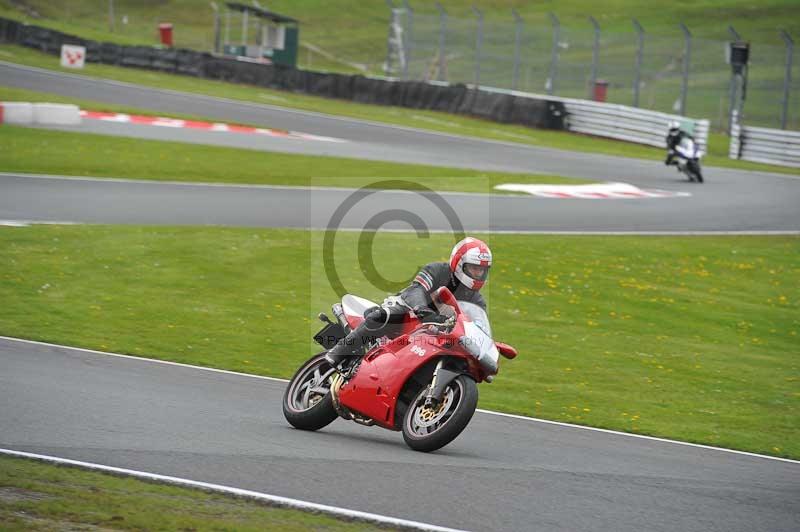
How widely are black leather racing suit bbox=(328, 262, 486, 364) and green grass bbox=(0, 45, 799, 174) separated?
26445 mm

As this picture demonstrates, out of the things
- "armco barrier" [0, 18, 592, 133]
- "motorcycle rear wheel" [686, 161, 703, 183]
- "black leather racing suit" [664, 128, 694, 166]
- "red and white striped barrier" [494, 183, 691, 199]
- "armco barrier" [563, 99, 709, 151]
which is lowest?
"red and white striped barrier" [494, 183, 691, 199]

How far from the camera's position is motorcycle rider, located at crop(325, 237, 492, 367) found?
8.34 metres

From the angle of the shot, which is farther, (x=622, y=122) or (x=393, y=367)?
(x=622, y=122)

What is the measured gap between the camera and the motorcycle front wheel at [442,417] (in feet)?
26.2

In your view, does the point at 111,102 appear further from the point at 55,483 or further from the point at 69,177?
the point at 55,483

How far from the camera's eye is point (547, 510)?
695 centimetres

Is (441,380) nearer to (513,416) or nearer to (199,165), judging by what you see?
(513,416)

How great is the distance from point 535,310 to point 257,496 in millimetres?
8597

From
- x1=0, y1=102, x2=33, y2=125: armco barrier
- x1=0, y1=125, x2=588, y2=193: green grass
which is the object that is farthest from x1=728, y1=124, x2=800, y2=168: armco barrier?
x1=0, y1=102, x2=33, y2=125: armco barrier

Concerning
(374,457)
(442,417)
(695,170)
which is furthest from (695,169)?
(374,457)

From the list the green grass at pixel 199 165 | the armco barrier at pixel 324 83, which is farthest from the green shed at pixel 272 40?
the green grass at pixel 199 165

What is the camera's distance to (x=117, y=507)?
6.29 m

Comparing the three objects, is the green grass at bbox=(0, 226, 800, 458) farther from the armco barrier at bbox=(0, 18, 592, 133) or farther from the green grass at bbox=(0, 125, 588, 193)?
the armco barrier at bbox=(0, 18, 592, 133)

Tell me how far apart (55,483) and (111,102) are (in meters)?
30.1
